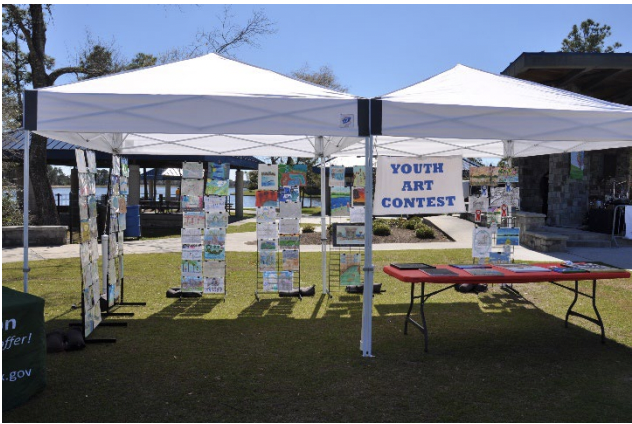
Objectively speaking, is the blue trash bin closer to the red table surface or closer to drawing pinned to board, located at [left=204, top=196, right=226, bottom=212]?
drawing pinned to board, located at [left=204, top=196, right=226, bottom=212]

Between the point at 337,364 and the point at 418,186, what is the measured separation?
2.19 m

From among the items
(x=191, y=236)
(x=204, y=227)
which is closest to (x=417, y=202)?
(x=204, y=227)

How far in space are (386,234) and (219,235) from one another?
29.4 feet

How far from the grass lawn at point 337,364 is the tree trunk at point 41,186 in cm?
876

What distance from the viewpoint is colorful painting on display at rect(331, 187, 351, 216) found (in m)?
6.57

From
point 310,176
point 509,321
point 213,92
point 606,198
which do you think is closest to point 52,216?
point 213,92

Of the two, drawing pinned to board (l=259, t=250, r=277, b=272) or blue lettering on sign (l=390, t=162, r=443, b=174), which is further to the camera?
drawing pinned to board (l=259, t=250, r=277, b=272)

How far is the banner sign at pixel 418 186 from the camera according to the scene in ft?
17.6

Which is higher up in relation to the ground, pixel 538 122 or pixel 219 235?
pixel 538 122

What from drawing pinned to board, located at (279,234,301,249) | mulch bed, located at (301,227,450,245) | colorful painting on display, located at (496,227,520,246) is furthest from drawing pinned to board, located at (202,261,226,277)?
mulch bed, located at (301,227,450,245)

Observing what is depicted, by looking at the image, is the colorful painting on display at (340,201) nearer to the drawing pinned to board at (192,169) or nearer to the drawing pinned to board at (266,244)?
the drawing pinned to board at (266,244)

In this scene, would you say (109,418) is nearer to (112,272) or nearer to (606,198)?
(112,272)

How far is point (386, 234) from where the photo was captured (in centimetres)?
1483

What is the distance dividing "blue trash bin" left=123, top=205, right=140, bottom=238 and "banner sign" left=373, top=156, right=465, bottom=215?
1053cm
